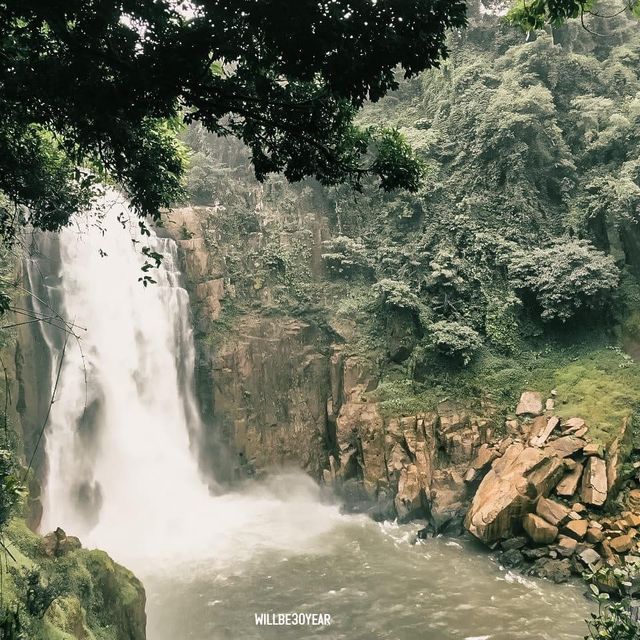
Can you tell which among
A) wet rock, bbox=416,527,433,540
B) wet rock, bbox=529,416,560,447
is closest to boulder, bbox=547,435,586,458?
wet rock, bbox=529,416,560,447

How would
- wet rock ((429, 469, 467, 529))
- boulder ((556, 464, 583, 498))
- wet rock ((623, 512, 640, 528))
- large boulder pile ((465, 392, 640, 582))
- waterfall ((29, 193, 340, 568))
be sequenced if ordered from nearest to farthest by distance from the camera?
large boulder pile ((465, 392, 640, 582))
wet rock ((623, 512, 640, 528))
boulder ((556, 464, 583, 498))
wet rock ((429, 469, 467, 529))
waterfall ((29, 193, 340, 568))

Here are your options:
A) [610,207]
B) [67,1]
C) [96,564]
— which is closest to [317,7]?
[67,1]

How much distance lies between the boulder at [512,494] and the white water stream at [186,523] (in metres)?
0.79

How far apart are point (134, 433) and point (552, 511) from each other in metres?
11.3

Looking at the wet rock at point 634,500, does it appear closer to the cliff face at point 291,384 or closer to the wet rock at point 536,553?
the wet rock at point 536,553

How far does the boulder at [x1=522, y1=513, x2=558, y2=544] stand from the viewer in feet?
34.7

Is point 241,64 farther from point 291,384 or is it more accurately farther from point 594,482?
point 291,384

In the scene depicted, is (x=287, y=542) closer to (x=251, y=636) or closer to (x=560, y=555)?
(x=251, y=636)

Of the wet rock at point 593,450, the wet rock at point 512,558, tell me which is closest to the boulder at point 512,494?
the wet rock at point 512,558

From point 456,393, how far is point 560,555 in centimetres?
484

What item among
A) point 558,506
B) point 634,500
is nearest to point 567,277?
point 634,500

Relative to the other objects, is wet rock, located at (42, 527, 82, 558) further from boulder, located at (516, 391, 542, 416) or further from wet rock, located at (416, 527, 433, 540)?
boulder, located at (516, 391, 542, 416)

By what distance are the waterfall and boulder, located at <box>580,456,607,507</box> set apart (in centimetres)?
627

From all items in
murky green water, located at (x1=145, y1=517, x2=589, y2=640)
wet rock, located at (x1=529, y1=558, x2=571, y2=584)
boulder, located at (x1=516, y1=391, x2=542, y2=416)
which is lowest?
murky green water, located at (x1=145, y1=517, x2=589, y2=640)
